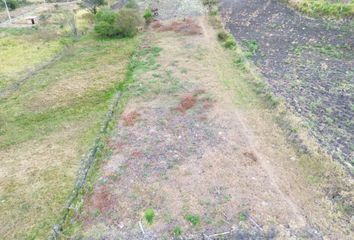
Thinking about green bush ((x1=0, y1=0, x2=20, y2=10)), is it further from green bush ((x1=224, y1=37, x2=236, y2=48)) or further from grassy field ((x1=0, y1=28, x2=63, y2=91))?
green bush ((x1=224, y1=37, x2=236, y2=48))

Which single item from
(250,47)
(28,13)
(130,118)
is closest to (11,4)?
(28,13)

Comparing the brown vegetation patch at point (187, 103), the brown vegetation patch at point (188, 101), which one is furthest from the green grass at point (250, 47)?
the brown vegetation patch at point (187, 103)

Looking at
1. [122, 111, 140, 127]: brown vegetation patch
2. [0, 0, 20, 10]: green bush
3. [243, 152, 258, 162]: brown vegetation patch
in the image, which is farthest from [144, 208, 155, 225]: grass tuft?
[0, 0, 20, 10]: green bush

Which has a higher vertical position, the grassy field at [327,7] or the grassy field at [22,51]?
the grassy field at [327,7]

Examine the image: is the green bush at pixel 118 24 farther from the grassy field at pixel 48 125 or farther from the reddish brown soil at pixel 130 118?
the reddish brown soil at pixel 130 118

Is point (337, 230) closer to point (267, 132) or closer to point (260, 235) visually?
point (260, 235)

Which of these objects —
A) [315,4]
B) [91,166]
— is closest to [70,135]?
[91,166]

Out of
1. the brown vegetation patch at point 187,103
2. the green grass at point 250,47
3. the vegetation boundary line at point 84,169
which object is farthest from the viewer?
the green grass at point 250,47
